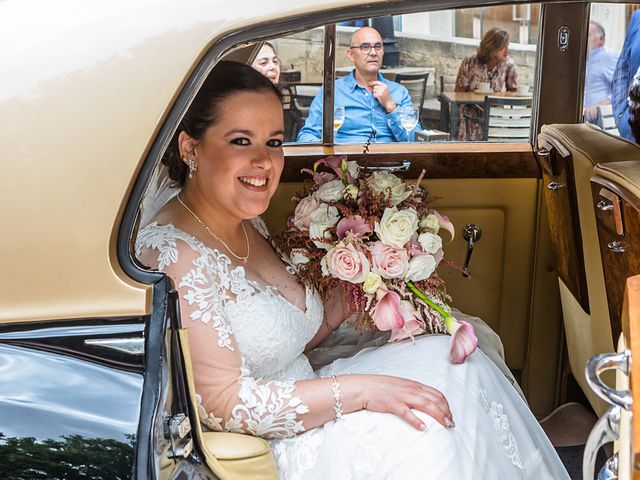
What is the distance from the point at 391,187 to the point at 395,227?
0.16 m

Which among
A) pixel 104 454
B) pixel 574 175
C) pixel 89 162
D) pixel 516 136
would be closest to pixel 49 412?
pixel 104 454

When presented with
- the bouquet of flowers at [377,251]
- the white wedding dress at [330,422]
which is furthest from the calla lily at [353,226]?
the white wedding dress at [330,422]

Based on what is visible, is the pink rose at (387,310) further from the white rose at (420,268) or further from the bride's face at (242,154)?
the bride's face at (242,154)

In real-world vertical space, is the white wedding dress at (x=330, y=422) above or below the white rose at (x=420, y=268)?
below

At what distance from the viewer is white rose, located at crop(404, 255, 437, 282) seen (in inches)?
76.8

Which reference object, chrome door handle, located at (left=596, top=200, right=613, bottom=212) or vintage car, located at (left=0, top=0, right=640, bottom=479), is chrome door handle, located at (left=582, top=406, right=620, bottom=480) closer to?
vintage car, located at (left=0, top=0, right=640, bottom=479)

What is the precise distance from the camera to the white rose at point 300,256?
207 cm

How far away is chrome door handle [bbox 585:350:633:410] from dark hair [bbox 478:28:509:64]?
1.91m

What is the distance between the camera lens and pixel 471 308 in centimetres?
272

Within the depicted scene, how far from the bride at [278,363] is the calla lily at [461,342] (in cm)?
2

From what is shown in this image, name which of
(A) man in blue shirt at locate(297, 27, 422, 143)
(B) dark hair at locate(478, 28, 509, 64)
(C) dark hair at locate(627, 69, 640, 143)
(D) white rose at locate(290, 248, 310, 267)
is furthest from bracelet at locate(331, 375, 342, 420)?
(B) dark hair at locate(478, 28, 509, 64)

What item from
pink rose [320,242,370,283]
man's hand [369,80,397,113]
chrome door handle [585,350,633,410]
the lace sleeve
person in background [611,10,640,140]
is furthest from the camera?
man's hand [369,80,397,113]

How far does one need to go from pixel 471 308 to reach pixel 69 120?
1873 millimetres

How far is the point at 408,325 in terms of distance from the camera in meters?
2.00
